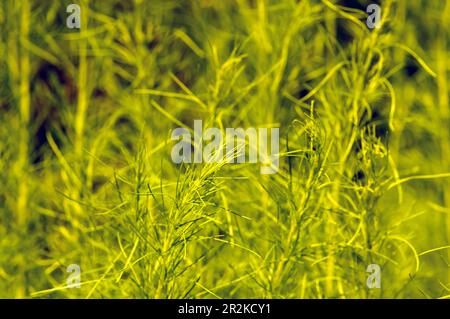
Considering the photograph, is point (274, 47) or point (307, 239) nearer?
point (307, 239)

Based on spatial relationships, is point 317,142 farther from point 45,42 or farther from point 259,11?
point 45,42

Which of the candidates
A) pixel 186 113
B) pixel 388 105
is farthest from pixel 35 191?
pixel 388 105

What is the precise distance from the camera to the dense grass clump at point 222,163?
914 millimetres

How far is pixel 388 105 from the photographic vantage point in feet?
4.22

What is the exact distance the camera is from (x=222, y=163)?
794 mm

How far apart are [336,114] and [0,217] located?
21.1 inches

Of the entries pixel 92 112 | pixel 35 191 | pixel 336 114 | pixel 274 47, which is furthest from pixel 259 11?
pixel 35 191

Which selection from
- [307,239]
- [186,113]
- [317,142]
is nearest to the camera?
[317,142]

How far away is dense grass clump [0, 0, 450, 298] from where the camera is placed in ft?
3.00

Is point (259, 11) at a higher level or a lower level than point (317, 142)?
higher

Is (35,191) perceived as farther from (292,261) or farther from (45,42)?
(292,261)

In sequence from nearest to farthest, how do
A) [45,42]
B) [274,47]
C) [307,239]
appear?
[307,239] < [274,47] < [45,42]

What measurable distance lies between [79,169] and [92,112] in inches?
7.4
